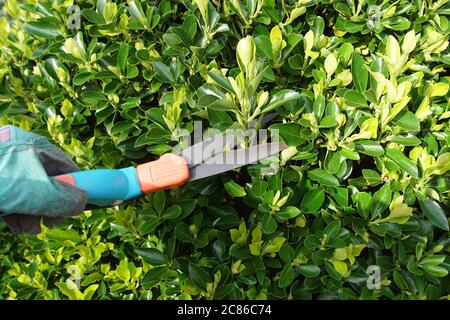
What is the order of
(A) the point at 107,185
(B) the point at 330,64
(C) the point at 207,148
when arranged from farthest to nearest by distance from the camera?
(B) the point at 330,64, (C) the point at 207,148, (A) the point at 107,185

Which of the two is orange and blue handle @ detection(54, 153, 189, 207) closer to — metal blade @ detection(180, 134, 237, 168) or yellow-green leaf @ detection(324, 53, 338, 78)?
metal blade @ detection(180, 134, 237, 168)

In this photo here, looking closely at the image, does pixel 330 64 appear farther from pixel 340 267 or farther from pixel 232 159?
pixel 340 267

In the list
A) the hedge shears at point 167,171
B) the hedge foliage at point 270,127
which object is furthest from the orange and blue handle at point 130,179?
the hedge foliage at point 270,127

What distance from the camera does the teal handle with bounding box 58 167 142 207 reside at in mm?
1137

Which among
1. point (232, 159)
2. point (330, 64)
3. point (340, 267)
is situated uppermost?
point (330, 64)

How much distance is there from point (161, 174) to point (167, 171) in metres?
0.02

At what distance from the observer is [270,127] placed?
139 cm

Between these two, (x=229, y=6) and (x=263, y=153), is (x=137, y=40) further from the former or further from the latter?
(x=263, y=153)

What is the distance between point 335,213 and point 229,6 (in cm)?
69

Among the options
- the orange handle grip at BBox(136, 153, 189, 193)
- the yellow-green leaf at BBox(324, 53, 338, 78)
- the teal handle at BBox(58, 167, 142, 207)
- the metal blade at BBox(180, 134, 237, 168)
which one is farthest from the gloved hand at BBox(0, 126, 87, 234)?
the yellow-green leaf at BBox(324, 53, 338, 78)

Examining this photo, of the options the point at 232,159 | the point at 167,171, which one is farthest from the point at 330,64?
the point at 167,171

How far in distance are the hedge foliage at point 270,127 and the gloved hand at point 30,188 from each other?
0.41 m

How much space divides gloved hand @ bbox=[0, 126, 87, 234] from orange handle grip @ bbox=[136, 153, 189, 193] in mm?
154

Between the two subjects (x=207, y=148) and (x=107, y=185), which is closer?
(x=107, y=185)
